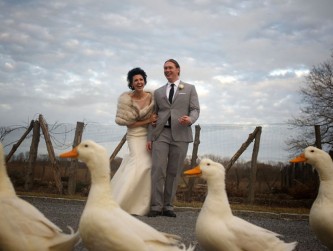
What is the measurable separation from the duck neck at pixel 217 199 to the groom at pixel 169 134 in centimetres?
326

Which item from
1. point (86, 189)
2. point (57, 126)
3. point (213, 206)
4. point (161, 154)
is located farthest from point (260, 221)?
point (57, 126)

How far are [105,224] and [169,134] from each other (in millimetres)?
4096

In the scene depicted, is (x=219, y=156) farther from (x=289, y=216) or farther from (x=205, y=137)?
(x=289, y=216)

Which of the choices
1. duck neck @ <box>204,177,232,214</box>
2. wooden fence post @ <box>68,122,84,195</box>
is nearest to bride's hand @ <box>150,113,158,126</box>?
duck neck @ <box>204,177,232,214</box>

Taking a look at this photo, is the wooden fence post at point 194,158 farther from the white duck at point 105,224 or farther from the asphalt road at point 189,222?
the white duck at point 105,224

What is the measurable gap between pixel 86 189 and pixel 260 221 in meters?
5.58

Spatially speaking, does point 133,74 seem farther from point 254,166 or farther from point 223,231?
point 254,166

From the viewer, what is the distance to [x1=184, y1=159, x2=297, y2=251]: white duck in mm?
2928

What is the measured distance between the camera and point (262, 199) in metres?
10.8

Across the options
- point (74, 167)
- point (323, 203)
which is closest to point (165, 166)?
point (323, 203)

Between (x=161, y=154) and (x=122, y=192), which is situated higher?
(x=161, y=154)

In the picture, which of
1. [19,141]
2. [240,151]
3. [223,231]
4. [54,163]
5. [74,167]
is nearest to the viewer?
[223,231]

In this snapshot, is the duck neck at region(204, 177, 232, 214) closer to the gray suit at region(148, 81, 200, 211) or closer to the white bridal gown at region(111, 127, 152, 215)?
the gray suit at region(148, 81, 200, 211)

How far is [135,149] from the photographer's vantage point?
6750 millimetres
